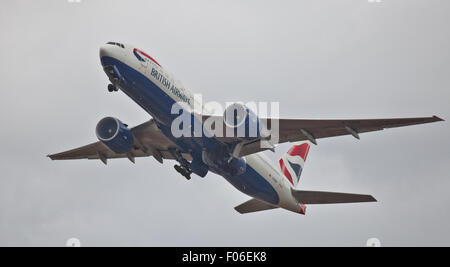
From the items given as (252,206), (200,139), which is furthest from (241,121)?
(252,206)

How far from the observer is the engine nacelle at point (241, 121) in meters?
34.8

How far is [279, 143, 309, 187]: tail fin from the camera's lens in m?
46.4

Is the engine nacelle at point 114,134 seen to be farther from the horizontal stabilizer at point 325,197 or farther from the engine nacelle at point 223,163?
the horizontal stabilizer at point 325,197

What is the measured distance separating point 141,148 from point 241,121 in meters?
9.44

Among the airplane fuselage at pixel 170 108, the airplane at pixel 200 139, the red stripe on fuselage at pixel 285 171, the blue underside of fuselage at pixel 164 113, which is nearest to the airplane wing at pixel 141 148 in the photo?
the airplane at pixel 200 139

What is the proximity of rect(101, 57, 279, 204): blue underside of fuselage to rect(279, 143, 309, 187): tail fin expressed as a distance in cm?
597

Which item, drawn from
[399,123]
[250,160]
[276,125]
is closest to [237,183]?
[250,160]

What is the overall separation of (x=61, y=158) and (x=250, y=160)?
13921 millimetres

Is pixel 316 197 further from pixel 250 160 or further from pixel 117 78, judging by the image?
pixel 117 78

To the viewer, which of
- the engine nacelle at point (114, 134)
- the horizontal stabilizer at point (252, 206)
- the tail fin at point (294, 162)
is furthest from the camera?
the tail fin at point (294, 162)

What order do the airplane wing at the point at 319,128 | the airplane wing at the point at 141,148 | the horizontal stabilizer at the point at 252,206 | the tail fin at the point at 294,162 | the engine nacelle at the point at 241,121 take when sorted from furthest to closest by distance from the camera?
1. the tail fin at the point at 294,162
2. the horizontal stabilizer at the point at 252,206
3. the airplane wing at the point at 141,148
4. the engine nacelle at the point at 241,121
5. the airplane wing at the point at 319,128

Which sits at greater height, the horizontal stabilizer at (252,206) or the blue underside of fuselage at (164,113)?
the blue underside of fuselage at (164,113)

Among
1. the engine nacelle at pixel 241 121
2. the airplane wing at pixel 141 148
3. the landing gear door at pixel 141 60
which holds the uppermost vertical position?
the landing gear door at pixel 141 60

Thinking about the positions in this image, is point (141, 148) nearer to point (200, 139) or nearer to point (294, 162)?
point (200, 139)
